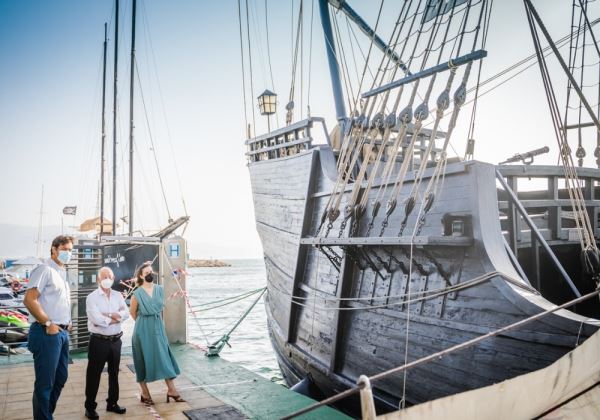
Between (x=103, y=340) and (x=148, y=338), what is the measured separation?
17.9 inches

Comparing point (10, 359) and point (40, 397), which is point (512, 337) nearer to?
point (40, 397)

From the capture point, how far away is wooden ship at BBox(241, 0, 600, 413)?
445 centimetres

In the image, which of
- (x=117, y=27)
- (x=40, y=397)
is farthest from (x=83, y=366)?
(x=117, y=27)

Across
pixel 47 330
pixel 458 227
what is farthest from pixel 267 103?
pixel 47 330

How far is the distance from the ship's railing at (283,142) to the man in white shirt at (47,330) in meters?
4.87

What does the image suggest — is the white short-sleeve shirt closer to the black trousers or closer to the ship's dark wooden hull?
the black trousers


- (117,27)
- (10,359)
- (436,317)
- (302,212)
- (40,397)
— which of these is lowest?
(10,359)

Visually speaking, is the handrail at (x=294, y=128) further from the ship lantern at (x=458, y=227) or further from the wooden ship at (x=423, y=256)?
the ship lantern at (x=458, y=227)

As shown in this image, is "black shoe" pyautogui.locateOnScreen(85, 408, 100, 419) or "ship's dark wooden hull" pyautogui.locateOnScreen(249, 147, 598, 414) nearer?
"ship's dark wooden hull" pyautogui.locateOnScreen(249, 147, 598, 414)

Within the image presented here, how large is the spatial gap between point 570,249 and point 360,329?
12.1ft

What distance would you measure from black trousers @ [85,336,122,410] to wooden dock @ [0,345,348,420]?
208mm

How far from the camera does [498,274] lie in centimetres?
436

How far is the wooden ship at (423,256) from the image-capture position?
4.45 m

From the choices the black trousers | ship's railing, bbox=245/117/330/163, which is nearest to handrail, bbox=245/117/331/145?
ship's railing, bbox=245/117/330/163
